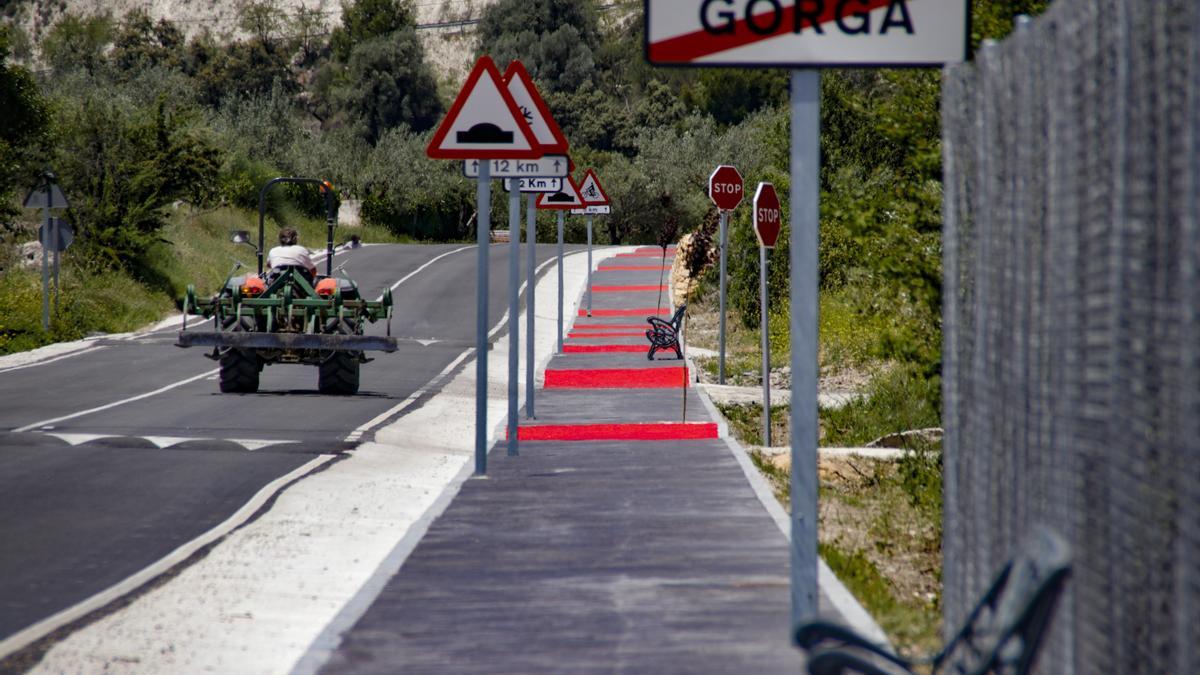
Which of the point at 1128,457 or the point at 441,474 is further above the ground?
the point at 1128,457

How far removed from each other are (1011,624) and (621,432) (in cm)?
1035

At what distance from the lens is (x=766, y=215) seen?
14.9 metres

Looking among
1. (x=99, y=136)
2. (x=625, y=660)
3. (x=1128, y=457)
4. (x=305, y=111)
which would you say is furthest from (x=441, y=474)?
(x=305, y=111)

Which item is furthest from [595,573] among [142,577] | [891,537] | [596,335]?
[596,335]

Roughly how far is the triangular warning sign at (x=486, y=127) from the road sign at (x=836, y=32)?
5.49m

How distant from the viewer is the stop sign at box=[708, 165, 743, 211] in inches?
748

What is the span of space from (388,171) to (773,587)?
64.1 metres

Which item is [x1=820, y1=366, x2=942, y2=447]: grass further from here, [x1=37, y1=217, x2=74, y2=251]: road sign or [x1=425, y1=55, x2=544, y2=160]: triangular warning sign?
[x1=37, y1=217, x2=74, y2=251]: road sign

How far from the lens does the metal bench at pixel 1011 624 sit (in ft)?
12.6

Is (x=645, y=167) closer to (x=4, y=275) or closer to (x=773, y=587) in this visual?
(x=4, y=275)

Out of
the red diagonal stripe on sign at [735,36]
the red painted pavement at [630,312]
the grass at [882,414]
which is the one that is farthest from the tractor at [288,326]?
the red painted pavement at [630,312]

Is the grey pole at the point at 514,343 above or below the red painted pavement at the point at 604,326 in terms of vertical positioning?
above

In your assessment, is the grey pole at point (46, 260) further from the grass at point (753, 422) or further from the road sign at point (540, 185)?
the grass at point (753, 422)

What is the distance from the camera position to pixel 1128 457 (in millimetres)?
3604
